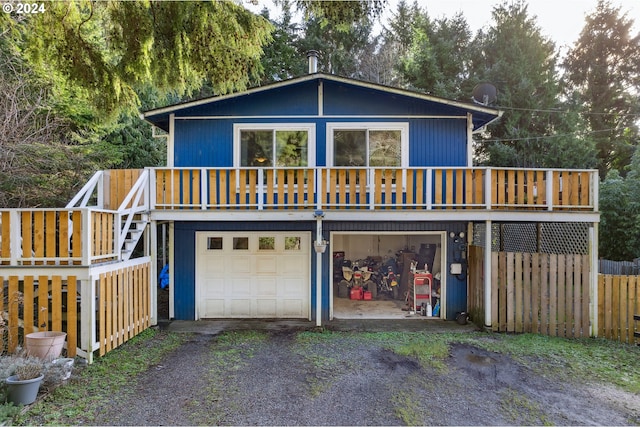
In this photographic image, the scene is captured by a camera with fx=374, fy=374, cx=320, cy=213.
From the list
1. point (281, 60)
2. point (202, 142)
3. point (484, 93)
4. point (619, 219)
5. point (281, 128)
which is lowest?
point (619, 219)

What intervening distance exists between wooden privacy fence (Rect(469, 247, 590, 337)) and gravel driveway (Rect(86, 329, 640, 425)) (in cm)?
147

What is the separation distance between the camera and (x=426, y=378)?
17.3 feet

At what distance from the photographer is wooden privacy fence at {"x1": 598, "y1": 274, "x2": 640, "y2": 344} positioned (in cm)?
714

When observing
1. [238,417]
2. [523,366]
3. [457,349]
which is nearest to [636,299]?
[523,366]

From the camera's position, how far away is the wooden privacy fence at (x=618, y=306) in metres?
7.14

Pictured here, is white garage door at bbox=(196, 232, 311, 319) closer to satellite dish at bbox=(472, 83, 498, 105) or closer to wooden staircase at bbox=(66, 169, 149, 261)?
wooden staircase at bbox=(66, 169, 149, 261)

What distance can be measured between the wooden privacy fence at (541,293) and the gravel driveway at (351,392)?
4.81ft

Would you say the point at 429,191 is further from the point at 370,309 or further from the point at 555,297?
the point at 370,309

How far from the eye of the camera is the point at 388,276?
10.8 metres

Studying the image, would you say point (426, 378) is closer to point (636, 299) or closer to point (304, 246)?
point (304, 246)

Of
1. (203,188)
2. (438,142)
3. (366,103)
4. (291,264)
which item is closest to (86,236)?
(203,188)

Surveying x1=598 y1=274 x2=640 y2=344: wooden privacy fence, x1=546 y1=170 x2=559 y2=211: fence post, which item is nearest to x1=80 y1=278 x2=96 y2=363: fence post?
x1=546 y1=170 x2=559 y2=211: fence post

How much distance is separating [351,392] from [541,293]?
4774mm

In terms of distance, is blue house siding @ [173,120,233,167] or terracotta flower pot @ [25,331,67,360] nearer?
terracotta flower pot @ [25,331,67,360]
